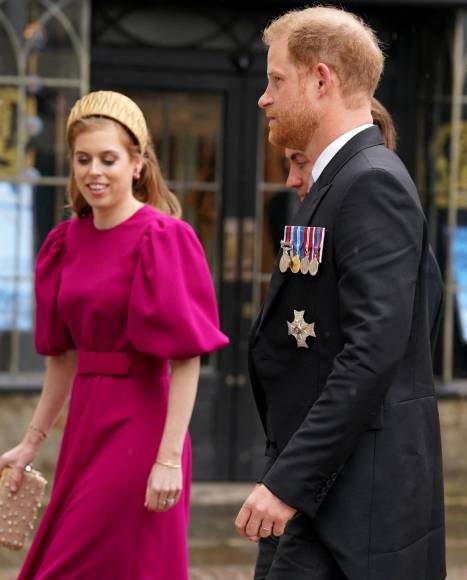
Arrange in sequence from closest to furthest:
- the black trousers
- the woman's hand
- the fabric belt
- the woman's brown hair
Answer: the black trousers, the fabric belt, the woman's hand, the woman's brown hair

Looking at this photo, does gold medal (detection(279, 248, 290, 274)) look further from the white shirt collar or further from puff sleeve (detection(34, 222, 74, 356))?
puff sleeve (detection(34, 222, 74, 356))

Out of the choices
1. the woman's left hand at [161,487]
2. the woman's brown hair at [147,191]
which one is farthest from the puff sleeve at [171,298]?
the woman's left hand at [161,487]

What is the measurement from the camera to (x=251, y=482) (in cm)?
850

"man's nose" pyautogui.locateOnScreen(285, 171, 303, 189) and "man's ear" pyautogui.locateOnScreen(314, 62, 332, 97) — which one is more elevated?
"man's ear" pyautogui.locateOnScreen(314, 62, 332, 97)

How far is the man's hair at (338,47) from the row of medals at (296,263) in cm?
35

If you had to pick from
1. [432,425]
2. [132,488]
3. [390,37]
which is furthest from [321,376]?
[390,37]

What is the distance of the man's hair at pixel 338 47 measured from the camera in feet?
9.74

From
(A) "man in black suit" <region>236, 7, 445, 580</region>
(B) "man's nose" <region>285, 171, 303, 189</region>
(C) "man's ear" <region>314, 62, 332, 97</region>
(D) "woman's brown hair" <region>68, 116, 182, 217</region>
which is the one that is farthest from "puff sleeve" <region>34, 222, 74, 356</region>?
(C) "man's ear" <region>314, 62, 332, 97</region>

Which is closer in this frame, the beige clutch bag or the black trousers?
the black trousers

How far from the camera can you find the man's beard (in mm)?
3027

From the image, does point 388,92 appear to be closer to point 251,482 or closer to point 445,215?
point 445,215

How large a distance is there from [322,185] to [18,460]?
170 cm

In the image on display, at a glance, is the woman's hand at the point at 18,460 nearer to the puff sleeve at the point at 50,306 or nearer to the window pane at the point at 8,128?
the puff sleeve at the point at 50,306

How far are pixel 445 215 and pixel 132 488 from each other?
4.58 m
